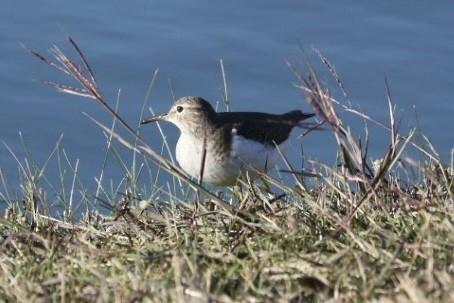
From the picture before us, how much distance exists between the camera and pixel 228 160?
21.7 ft

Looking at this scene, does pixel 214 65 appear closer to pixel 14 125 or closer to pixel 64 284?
pixel 14 125

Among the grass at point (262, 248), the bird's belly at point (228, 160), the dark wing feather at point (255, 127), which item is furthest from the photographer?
the dark wing feather at point (255, 127)

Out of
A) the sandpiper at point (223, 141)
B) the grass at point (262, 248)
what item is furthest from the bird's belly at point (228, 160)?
the grass at point (262, 248)

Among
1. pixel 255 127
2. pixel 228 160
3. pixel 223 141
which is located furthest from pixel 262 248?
pixel 255 127

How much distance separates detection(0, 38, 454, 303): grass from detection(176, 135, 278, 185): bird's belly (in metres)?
1.08

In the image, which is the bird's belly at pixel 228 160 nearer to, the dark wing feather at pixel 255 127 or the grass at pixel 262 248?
the dark wing feather at pixel 255 127

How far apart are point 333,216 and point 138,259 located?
0.79 m

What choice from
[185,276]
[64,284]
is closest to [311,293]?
[185,276]

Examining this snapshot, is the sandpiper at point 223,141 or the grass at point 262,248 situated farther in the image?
the sandpiper at point 223,141

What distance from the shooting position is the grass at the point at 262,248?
400 centimetres

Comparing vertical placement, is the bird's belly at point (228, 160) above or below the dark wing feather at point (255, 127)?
below

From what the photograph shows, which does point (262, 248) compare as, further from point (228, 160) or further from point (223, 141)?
point (223, 141)

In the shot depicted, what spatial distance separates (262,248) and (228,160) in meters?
2.15

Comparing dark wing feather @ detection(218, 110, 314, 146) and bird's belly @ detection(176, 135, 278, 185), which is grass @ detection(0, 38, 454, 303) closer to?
bird's belly @ detection(176, 135, 278, 185)
